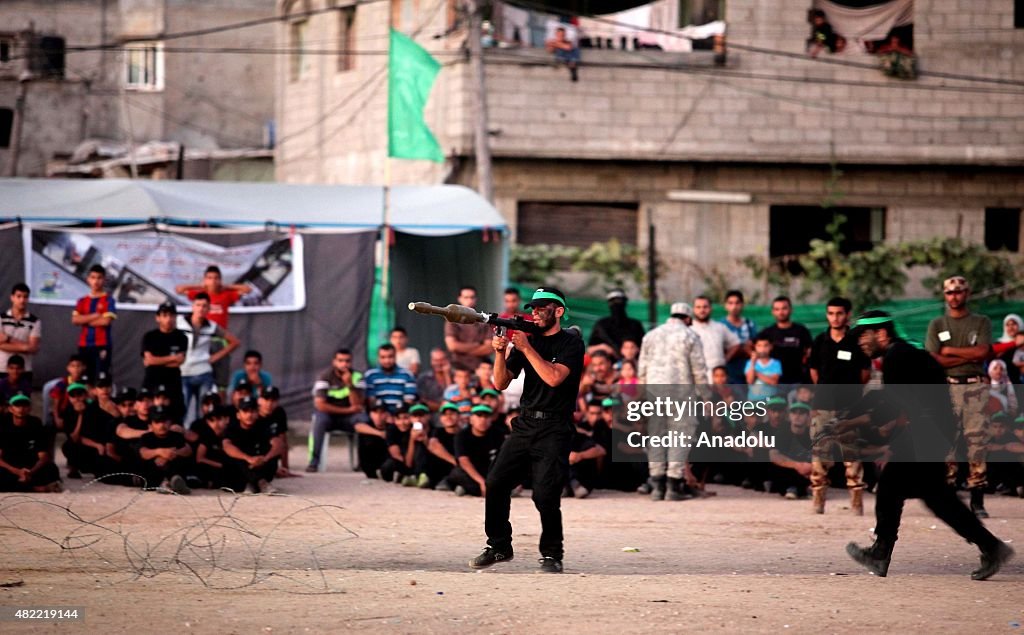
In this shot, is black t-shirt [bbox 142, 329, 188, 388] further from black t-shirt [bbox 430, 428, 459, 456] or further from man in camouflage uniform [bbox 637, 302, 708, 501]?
man in camouflage uniform [bbox 637, 302, 708, 501]

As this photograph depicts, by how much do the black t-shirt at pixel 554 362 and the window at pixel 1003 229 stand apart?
19.3 metres

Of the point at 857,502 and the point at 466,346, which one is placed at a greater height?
the point at 466,346

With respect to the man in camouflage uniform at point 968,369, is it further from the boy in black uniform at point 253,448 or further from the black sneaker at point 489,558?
the boy in black uniform at point 253,448

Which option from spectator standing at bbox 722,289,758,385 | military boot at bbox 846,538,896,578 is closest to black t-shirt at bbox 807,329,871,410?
spectator standing at bbox 722,289,758,385

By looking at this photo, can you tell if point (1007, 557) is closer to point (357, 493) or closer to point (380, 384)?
point (357, 493)

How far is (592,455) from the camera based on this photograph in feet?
46.3

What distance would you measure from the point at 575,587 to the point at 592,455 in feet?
20.1

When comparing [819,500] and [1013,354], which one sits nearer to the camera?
[819,500]

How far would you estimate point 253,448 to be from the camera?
13805mm

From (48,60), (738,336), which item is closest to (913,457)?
(738,336)

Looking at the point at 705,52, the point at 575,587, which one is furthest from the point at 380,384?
the point at 705,52

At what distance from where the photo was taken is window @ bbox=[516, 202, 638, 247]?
2544 centimetres

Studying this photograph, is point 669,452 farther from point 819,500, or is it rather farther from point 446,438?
point 446,438

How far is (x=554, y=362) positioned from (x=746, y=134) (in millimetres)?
17253
